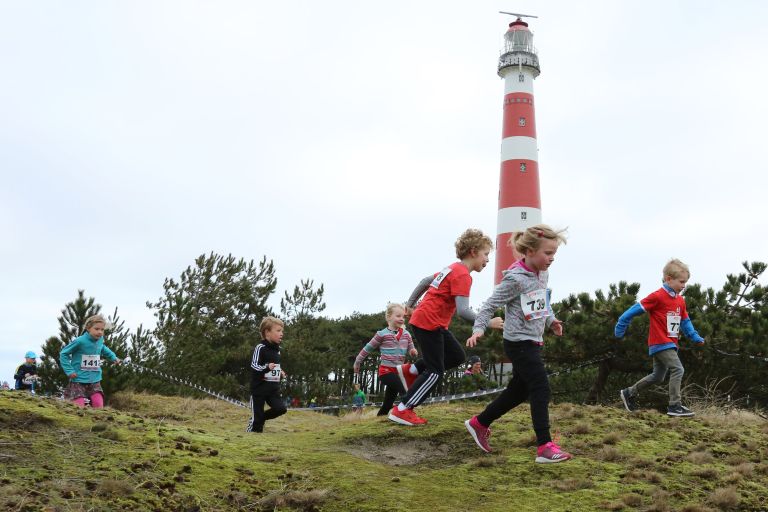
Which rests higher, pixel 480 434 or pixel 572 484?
pixel 480 434

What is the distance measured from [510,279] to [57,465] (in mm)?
3313

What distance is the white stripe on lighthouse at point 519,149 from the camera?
32719 mm

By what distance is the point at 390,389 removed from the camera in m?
8.27

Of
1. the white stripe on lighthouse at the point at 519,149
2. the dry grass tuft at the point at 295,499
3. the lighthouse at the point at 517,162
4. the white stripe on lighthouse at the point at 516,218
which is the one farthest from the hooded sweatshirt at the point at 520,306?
the white stripe on lighthouse at the point at 519,149

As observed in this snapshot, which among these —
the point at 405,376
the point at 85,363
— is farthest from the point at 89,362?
the point at 405,376

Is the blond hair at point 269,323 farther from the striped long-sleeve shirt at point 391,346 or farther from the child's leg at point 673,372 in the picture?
the child's leg at point 673,372

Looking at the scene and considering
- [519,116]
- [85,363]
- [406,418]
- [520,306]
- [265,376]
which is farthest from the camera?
[519,116]

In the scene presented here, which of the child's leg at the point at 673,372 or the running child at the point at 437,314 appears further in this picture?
the child's leg at the point at 673,372

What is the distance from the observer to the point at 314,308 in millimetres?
31484

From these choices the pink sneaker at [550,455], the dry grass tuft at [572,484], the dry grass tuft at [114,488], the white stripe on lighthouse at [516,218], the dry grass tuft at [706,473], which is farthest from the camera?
the white stripe on lighthouse at [516,218]

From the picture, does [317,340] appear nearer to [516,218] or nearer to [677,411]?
[516,218]

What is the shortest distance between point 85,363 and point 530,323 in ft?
19.5

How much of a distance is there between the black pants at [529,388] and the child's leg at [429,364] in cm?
73

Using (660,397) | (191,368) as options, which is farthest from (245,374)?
(660,397)
